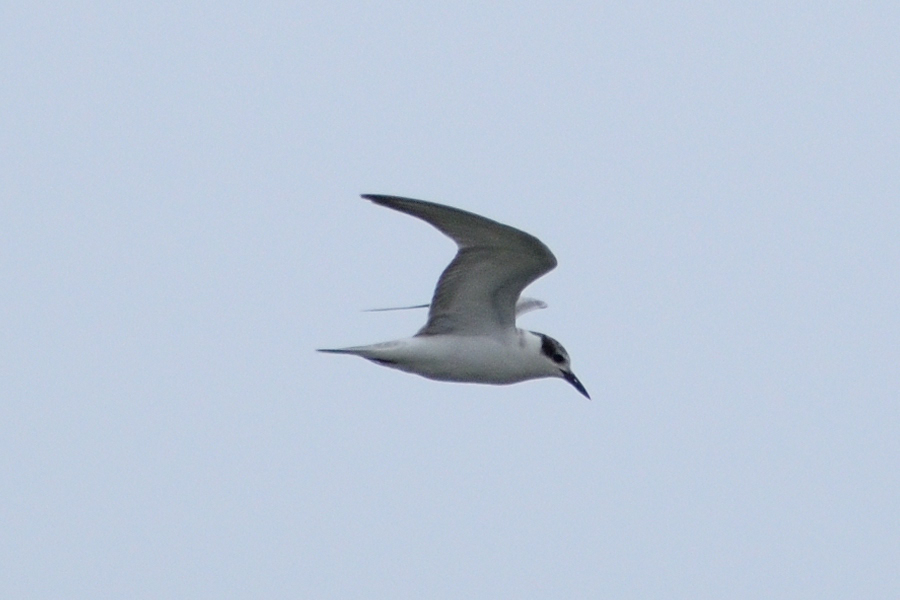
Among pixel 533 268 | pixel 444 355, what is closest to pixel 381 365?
pixel 444 355

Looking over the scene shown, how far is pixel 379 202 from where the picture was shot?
1195 cm

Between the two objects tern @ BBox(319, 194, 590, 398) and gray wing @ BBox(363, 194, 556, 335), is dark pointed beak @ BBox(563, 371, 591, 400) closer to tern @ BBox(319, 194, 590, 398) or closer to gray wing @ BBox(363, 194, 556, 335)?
tern @ BBox(319, 194, 590, 398)

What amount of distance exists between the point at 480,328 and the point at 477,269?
2.39 feet

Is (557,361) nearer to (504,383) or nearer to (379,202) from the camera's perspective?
(504,383)

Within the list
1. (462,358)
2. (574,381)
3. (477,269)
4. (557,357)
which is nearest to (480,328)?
(462,358)

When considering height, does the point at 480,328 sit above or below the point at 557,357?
above

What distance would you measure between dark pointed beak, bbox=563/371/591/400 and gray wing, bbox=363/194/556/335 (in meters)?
0.86

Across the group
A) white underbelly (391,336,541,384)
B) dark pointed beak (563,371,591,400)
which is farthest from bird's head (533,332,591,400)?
white underbelly (391,336,541,384)

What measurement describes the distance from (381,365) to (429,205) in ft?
6.31

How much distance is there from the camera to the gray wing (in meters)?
12.3

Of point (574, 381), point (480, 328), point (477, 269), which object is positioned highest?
point (477, 269)

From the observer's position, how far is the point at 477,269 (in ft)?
42.8

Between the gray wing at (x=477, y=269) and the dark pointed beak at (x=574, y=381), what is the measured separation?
863 millimetres

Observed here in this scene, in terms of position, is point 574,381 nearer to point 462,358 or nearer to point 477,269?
point 462,358
